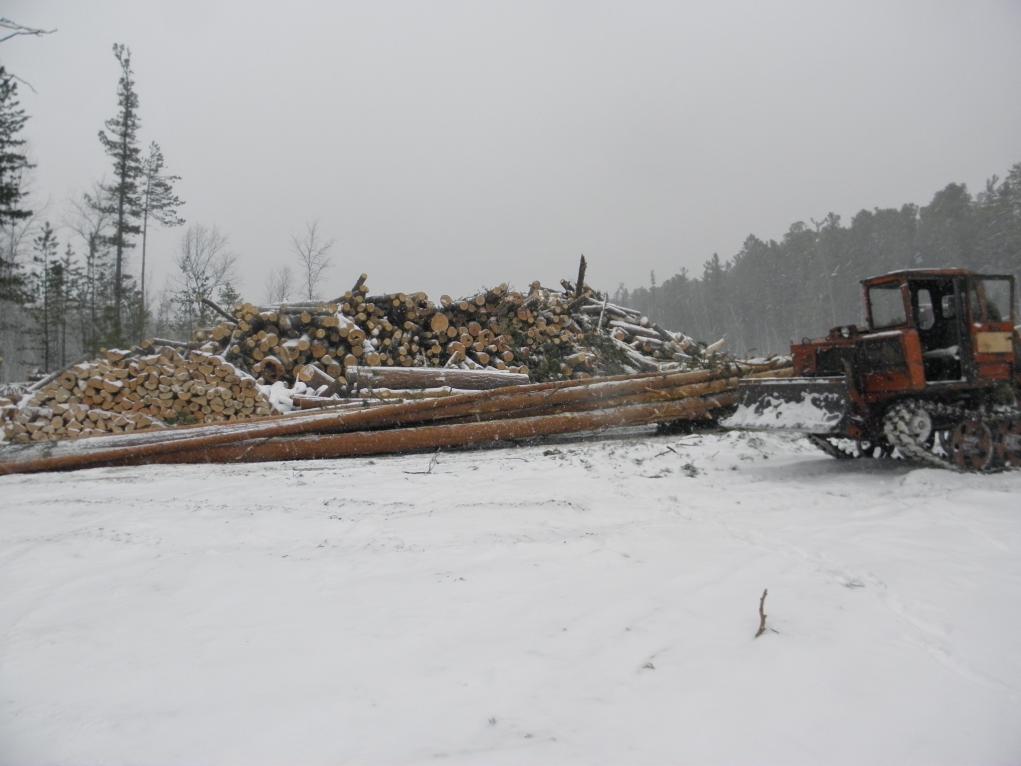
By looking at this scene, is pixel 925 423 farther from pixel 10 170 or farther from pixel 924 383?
pixel 10 170

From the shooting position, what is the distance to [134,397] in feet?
27.4

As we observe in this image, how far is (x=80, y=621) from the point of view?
2158 millimetres

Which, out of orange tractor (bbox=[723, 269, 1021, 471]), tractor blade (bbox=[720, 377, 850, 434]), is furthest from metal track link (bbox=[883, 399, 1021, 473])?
tractor blade (bbox=[720, 377, 850, 434])

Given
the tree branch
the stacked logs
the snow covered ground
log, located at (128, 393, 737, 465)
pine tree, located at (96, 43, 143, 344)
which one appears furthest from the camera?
pine tree, located at (96, 43, 143, 344)

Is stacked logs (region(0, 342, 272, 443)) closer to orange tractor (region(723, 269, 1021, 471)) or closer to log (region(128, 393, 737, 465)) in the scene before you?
log (region(128, 393, 737, 465))

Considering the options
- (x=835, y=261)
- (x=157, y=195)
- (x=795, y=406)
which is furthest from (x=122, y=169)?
(x=835, y=261)

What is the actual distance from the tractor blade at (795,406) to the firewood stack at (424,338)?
3.20 metres

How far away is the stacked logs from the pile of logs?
2.01 metres

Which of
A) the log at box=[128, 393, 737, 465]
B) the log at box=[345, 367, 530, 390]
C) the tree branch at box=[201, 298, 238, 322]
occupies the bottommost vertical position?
the log at box=[128, 393, 737, 465]

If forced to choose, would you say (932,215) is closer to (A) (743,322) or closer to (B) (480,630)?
(A) (743,322)

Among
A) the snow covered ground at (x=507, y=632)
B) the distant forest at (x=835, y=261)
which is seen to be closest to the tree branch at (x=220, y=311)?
the snow covered ground at (x=507, y=632)

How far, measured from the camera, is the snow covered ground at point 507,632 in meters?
1.56

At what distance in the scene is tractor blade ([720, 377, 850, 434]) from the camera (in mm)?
4992

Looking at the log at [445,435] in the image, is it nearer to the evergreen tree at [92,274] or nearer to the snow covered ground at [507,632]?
the snow covered ground at [507,632]
